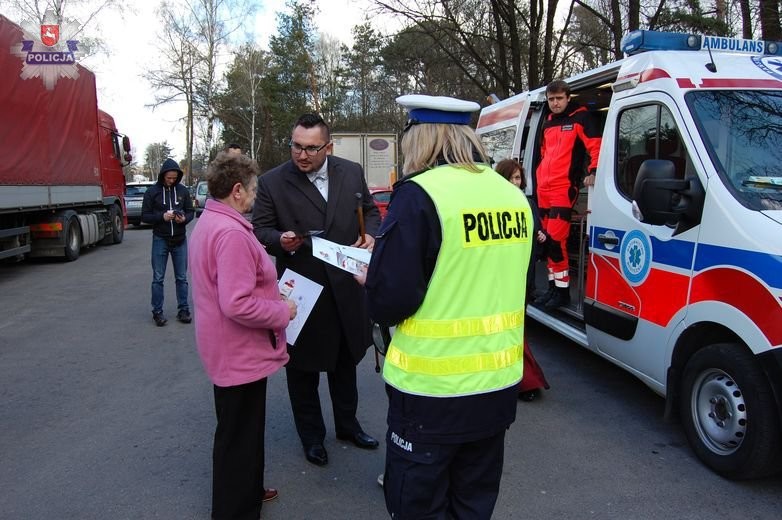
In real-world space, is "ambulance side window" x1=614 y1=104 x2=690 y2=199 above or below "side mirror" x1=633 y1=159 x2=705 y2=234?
above

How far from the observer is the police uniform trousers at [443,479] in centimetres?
198

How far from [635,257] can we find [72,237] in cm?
1236

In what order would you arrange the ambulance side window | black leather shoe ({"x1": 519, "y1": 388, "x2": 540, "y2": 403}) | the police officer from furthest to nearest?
black leather shoe ({"x1": 519, "y1": 388, "x2": 540, "y2": 403}), the ambulance side window, the police officer

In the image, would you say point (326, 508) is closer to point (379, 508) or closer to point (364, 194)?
point (379, 508)

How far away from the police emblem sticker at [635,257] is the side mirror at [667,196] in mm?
382

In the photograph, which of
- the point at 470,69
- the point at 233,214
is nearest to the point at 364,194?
the point at 233,214

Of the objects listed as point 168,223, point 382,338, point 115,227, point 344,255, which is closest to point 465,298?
Answer: point 382,338

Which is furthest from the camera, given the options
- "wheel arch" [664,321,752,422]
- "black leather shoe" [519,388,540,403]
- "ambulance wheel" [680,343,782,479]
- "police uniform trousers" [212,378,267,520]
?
"black leather shoe" [519,388,540,403]

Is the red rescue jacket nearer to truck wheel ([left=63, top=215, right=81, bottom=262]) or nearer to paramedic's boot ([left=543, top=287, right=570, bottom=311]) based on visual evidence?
paramedic's boot ([left=543, top=287, right=570, bottom=311])

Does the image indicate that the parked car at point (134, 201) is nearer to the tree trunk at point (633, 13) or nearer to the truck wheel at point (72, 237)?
the truck wheel at point (72, 237)

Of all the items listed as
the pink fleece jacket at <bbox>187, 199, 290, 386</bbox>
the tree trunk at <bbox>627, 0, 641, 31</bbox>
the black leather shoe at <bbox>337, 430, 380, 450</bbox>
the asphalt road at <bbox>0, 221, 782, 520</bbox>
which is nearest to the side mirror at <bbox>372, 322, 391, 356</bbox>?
the pink fleece jacket at <bbox>187, 199, 290, 386</bbox>

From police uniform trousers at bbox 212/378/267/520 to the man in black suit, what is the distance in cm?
64

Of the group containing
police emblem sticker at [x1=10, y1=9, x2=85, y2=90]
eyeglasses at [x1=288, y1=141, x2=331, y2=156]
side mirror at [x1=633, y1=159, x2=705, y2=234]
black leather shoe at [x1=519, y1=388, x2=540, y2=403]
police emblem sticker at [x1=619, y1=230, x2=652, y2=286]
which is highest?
police emblem sticker at [x1=10, y1=9, x2=85, y2=90]

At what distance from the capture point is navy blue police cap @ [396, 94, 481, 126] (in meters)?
2.02
